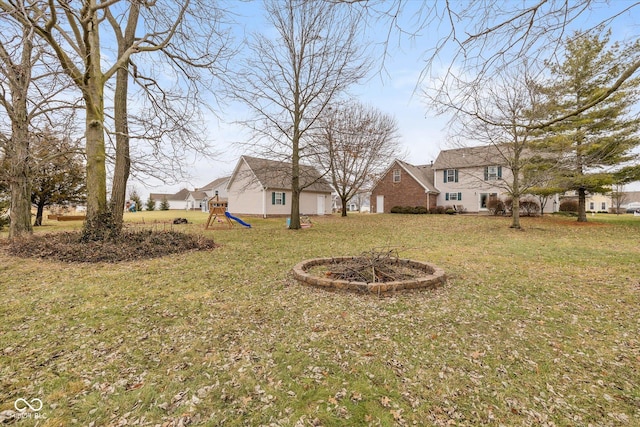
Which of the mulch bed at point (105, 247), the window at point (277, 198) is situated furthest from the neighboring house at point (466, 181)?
the mulch bed at point (105, 247)

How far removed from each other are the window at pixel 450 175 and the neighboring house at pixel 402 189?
1460 mm

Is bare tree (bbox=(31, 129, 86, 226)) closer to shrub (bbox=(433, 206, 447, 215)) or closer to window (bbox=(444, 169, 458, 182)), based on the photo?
shrub (bbox=(433, 206, 447, 215))

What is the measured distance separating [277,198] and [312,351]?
22851 millimetres

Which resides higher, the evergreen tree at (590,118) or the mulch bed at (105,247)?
the evergreen tree at (590,118)

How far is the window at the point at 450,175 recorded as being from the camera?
1049 inches

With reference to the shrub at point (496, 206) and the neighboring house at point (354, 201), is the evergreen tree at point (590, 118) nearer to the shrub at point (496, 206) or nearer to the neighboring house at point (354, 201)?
the shrub at point (496, 206)

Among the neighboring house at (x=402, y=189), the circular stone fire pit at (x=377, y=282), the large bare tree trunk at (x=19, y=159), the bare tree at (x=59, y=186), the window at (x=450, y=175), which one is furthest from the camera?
the neighboring house at (x=402, y=189)

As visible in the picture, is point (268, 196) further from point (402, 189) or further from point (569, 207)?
point (569, 207)

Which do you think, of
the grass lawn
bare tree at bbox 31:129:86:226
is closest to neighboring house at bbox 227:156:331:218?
bare tree at bbox 31:129:86:226

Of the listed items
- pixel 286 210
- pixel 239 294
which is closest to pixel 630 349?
pixel 239 294

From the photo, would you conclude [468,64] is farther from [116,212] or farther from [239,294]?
[116,212]

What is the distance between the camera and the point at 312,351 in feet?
10.2

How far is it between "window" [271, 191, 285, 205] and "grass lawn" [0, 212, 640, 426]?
63.6 ft

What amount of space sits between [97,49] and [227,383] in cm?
1024
